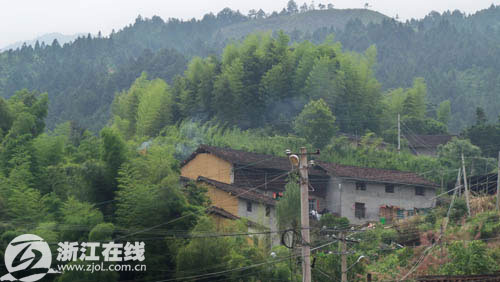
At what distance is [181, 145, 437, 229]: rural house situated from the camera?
23641 millimetres

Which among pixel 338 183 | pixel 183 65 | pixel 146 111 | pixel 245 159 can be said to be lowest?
pixel 338 183

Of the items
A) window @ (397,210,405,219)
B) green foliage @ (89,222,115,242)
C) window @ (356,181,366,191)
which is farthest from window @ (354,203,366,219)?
green foliage @ (89,222,115,242)

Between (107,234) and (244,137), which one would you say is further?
(244,137)

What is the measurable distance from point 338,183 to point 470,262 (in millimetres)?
9068

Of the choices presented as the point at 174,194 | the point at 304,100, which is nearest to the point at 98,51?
the point at 304,100

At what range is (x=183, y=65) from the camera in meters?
59.4

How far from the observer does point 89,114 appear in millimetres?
51250

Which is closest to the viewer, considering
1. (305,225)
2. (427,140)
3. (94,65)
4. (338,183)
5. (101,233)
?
(305,225)

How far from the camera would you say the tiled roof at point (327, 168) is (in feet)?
77.8

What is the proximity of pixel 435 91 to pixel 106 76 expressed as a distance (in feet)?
94.0

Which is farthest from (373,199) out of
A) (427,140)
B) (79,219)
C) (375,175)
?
(79,219)

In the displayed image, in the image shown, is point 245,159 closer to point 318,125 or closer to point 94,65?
point 318,125

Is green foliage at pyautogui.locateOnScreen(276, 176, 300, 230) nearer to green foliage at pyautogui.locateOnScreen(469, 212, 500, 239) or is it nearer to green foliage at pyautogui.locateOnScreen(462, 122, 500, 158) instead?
green foliage at pyautogui.locateOnScreen(469, 212, 500, 239)

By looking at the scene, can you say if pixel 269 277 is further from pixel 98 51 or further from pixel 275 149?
pixel 98 51
